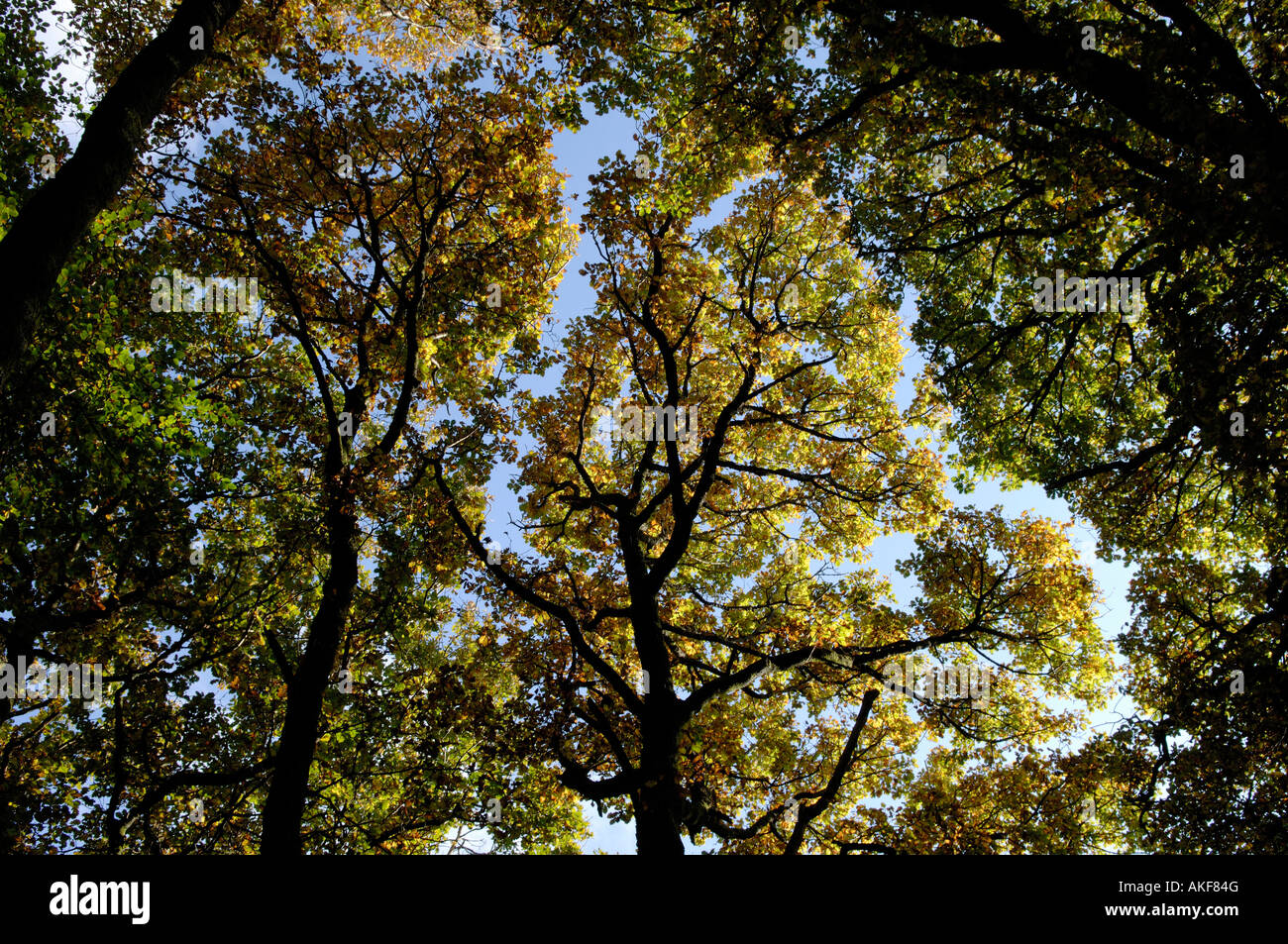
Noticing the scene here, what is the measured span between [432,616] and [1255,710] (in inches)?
519

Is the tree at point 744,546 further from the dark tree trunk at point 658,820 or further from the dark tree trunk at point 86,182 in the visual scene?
the dark tree trunk at point 86,182

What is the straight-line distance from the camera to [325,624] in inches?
345

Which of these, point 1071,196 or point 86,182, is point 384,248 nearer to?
point 86,182

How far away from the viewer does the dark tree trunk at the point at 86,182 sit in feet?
16.6

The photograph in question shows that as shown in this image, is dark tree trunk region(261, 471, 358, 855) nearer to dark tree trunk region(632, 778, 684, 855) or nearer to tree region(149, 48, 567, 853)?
tree region(149, 48, 567, 853)

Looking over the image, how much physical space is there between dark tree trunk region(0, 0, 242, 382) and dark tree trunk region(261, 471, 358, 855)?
4.61 meters

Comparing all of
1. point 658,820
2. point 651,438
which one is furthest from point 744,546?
point 658,820

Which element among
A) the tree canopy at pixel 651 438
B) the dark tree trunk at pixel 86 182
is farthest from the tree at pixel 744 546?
the dark tree trunk at pixel 86 182

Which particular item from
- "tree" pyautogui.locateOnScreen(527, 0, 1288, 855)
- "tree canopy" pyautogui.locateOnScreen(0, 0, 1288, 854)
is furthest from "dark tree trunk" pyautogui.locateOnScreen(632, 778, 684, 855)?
"tree" pyautogui.locateOnScreen(527, 0, 1288, 855)

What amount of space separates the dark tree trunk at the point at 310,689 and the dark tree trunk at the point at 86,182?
15.1 ft
